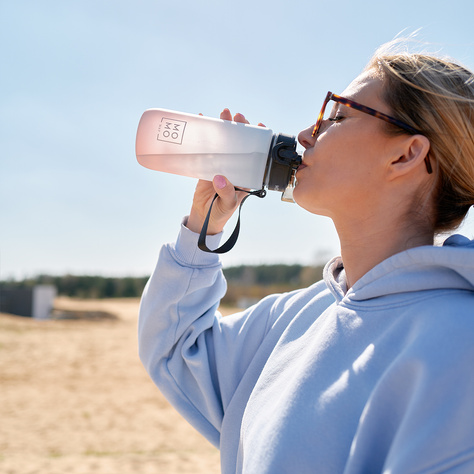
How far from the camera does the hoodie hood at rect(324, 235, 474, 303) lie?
1091 mm

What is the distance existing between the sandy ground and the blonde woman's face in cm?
495

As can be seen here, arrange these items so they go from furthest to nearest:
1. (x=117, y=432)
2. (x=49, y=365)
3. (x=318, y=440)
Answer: (x=49, y=365)
(x=117, y=432)
(x=318, y=440)

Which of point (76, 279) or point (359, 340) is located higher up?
point (359, 340)

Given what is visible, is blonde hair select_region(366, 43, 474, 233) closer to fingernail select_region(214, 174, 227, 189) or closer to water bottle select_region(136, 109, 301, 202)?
water bottle select_region(136, 109, 301, 202)

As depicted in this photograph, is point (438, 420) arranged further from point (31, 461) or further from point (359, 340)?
point (31, 461)

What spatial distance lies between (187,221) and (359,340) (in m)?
0.85

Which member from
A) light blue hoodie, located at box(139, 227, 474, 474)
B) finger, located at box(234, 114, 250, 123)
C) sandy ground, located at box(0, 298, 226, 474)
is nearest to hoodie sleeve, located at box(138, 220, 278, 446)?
light blue hoodie, located at box(139, 227, 474, 474)

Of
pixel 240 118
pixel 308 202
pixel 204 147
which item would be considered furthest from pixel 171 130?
pixel 308 202

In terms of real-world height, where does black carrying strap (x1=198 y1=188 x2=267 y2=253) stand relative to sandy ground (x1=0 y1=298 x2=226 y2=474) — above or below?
above

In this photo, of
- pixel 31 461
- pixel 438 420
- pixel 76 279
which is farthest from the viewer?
pixel 76 279

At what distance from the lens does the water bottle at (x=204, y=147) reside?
166 cm

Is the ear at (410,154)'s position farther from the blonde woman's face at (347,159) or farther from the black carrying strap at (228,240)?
the black carrying strap at (228,240)

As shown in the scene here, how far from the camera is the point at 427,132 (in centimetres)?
130

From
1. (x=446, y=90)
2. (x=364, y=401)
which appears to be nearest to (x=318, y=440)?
(x=364, y=401)
